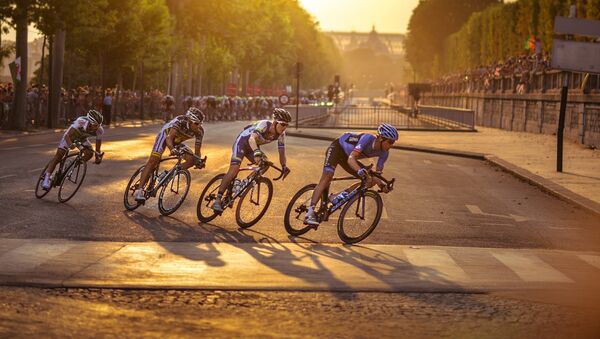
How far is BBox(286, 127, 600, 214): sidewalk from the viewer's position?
21484 mm

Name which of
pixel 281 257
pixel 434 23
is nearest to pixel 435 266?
pixel 281 257

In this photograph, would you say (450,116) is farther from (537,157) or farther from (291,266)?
(291,266)

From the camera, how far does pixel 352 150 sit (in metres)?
13.2

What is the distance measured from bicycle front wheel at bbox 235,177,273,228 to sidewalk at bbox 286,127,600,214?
5.82m

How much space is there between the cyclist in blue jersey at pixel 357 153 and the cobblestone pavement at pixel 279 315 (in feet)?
9.79

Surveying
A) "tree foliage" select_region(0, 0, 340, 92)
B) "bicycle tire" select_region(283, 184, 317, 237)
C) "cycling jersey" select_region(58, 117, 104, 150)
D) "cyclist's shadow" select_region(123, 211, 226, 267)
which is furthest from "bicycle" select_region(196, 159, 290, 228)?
"tree foliage" select_region(0, 0, 340, 92)

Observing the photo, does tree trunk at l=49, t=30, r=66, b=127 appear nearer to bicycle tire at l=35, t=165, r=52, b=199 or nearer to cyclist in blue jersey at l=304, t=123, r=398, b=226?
bicycle tire at l=35, t=165, r=52, b=199

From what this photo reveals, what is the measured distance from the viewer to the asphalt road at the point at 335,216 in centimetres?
1403

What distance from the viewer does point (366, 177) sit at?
13141 mm

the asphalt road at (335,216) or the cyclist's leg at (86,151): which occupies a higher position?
the cyclist's leg at (86,151)

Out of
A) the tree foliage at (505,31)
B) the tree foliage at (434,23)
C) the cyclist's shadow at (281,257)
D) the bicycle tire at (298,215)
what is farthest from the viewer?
the tree foliage at (434,23)

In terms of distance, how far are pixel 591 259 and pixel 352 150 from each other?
9.69 feet

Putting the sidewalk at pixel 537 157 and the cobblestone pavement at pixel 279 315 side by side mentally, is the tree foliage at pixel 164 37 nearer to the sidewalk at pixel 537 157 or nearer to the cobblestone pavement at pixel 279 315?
the sidewalk at pixel 537 157

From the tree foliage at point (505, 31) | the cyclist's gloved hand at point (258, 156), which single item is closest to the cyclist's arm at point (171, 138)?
the cyclist's gloved hand at point (258, 156)
